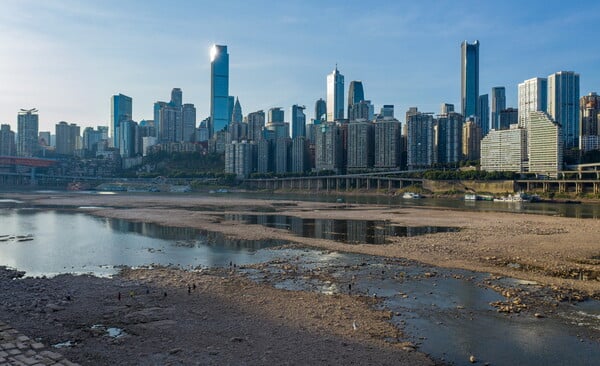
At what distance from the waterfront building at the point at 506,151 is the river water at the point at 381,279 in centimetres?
15091

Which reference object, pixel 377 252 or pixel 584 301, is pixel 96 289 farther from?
pixel 584 301

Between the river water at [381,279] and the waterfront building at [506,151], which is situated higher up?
the waterfront building at [506,151]

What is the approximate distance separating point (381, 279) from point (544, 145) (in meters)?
171

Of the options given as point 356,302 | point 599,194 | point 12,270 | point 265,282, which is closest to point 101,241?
point 12,270

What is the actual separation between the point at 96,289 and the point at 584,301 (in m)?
24.1

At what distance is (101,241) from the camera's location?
4156 cm

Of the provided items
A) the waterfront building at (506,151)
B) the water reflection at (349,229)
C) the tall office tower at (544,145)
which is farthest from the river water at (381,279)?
the waterfront building at (506,151)

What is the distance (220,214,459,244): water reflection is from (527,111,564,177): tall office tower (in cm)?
12671

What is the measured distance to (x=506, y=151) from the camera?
184625 mm

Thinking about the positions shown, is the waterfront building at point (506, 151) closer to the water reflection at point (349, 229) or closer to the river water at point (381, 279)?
the water reflection at point (349, 229)

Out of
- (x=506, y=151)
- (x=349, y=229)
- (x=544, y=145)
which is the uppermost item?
(x=544, y=145)

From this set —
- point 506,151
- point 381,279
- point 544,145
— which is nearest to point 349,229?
point 381,279

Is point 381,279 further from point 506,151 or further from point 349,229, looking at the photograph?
point 506,151

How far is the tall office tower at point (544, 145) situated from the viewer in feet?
534
